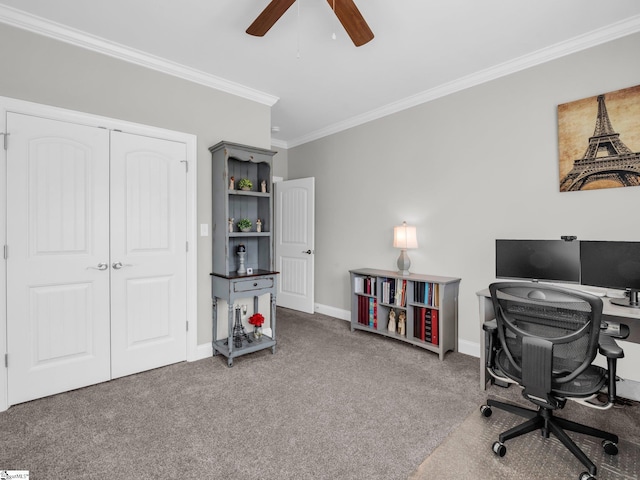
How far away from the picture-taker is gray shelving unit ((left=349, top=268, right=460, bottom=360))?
3.23 m

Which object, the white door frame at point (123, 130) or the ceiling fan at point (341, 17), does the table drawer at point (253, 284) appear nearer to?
the white door frame at point (123, 130)

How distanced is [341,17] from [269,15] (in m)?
0.43

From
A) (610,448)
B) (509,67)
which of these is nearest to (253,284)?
(610,448)

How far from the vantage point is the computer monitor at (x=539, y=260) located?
2.47 m

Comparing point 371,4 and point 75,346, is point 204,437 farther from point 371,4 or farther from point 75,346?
point 371,4

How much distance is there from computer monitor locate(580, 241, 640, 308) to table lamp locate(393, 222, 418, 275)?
153 centimetres

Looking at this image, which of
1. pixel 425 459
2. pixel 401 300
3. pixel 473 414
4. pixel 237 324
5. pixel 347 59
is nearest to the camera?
pixel 425 459

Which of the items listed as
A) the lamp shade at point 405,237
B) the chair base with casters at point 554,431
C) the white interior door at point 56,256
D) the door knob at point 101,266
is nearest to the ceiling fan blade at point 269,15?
the white interior door at point 56,256

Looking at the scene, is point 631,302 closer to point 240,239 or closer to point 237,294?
point 237,294

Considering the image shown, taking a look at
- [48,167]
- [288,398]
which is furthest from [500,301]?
[48,167]

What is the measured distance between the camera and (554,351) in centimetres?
177

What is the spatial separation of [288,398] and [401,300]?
1703 mm

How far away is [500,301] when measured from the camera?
1.92 meters

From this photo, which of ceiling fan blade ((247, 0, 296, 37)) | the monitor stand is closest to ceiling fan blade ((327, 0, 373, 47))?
ceiling fan blade ((247, 0, 296, 37))
